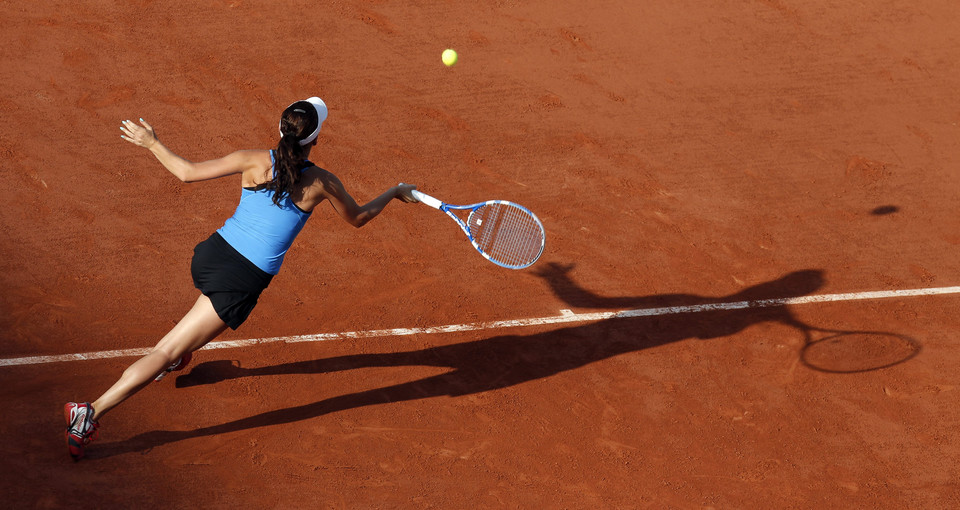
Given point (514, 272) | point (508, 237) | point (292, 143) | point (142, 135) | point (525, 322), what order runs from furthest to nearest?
point (514, 272), point (525, 322), point (508, 237), point (142, 135), point (292, 143)

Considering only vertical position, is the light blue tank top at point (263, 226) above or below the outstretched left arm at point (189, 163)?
below

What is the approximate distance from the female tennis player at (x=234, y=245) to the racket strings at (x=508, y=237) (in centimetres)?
128

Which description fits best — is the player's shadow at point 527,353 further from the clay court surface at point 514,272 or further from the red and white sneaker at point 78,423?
the red and white sneaker at point 78,423

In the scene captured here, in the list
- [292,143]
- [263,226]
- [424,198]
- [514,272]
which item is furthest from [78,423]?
[514,272]

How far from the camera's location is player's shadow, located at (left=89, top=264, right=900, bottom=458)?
6227 mm

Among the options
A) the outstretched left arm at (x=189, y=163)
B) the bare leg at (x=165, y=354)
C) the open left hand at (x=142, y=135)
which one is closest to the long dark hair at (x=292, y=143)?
the outstretched left arm at (x=189, y=163)

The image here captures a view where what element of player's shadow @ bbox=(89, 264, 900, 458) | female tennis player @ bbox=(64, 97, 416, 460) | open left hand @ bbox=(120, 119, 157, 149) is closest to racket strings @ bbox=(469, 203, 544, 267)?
player's shadow @ bbox=(89, 264, 900, 458)

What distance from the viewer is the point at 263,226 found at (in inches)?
211

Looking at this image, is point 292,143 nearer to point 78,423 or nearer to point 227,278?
point 227,278

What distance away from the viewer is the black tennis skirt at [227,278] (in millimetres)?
5383

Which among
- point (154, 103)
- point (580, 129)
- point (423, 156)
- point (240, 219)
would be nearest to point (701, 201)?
point (580, 129)

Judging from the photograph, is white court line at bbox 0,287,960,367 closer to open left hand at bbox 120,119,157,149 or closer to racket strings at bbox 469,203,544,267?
racket strings at bbox 469,203,544,267

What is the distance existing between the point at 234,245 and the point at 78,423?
4.69ft

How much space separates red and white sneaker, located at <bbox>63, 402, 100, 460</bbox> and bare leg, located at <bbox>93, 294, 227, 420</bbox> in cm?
5
